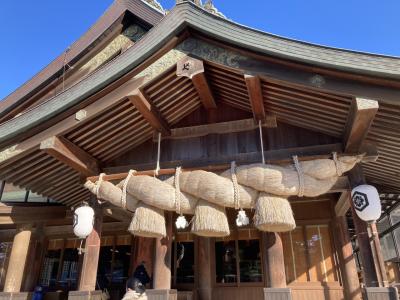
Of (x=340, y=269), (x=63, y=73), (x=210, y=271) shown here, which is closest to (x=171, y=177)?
(x=210, y=271)

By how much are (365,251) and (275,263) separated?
135 cm

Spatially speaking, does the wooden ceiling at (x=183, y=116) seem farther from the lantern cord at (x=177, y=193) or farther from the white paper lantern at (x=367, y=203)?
the lantern cord at (x=177, y=193)

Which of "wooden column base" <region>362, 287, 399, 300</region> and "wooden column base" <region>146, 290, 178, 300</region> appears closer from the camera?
"wooden column base" <region>362, 287, 399, 300</region>

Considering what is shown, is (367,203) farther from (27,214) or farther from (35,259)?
(35,259)

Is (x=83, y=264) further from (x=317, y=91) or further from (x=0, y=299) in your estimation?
(x=317, y=91)

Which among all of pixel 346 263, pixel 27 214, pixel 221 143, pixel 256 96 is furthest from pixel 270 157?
Answer: pixel 27 214

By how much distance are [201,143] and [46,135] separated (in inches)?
107

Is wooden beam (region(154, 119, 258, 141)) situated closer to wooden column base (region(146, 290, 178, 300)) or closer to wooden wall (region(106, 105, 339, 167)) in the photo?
wooden wall (region(106, 105, 339, 167))

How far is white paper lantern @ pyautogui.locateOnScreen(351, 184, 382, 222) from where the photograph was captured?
463cm

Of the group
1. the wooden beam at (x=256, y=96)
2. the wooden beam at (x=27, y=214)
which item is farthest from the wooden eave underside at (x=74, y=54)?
the wooden beam at (x=256, y=96)

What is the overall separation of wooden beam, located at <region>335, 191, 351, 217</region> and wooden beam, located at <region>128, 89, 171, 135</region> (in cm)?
362

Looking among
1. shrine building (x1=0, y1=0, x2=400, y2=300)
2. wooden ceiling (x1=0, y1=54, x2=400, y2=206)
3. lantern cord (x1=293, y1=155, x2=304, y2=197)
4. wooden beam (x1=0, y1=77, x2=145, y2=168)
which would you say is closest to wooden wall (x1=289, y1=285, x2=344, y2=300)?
shrine building (x1=0, y1=0, x2=400, y2=300)

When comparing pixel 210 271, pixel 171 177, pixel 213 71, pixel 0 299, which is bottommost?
pixel 0 299

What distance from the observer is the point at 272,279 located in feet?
16.0
